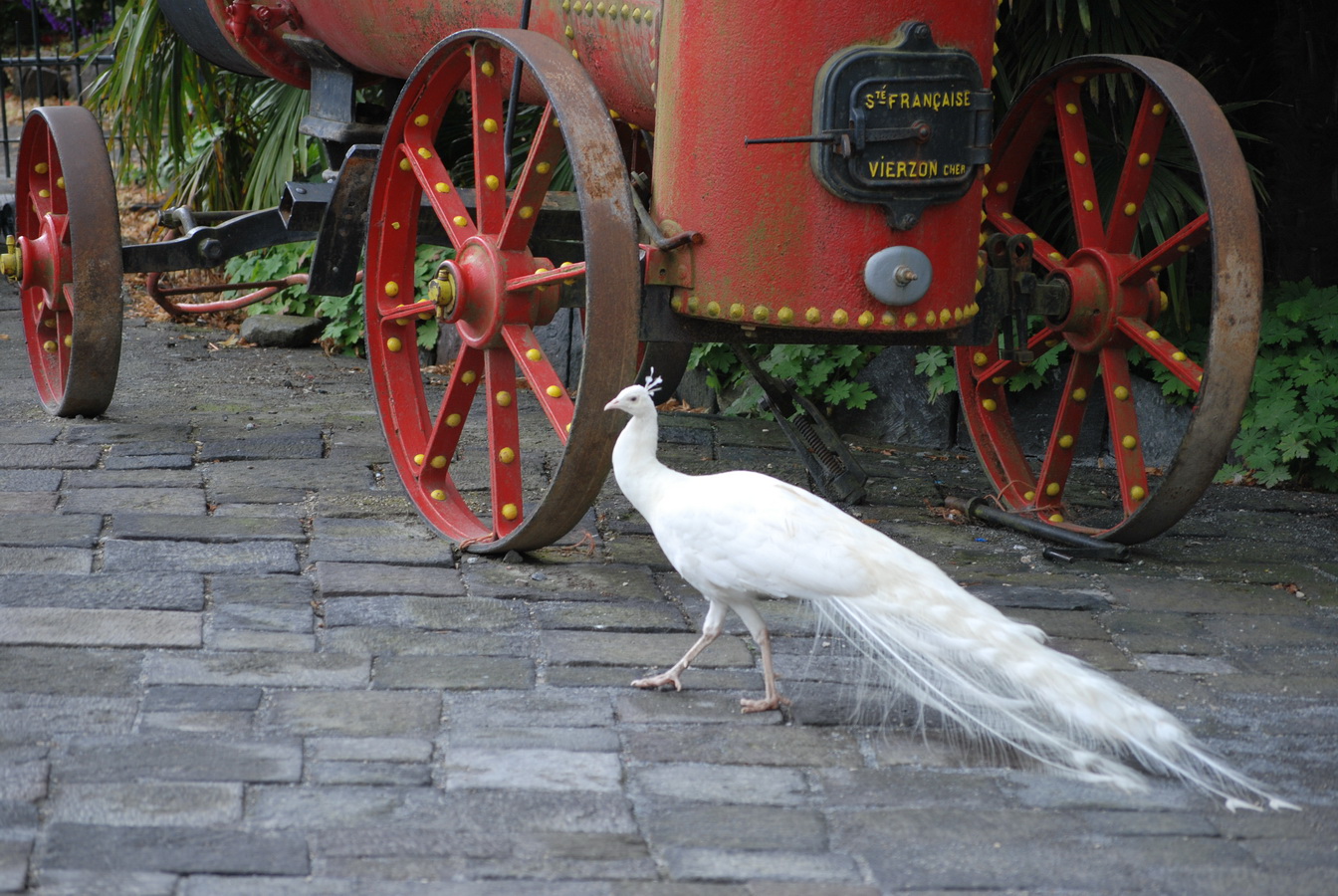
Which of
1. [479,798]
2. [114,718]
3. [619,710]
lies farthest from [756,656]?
[114,718]

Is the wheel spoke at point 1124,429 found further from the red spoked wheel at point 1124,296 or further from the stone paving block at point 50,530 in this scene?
the stone paving block at point 50,530

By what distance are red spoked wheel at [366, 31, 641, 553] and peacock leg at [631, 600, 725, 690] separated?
57 centimetres

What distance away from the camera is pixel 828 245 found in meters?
3.39

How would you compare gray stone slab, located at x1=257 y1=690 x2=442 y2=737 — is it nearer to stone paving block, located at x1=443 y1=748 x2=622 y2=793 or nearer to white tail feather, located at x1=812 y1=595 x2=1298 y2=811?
stone paving block, located at x1=443 y1=748 x2=622 y2=793

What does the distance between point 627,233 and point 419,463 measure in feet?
4.12

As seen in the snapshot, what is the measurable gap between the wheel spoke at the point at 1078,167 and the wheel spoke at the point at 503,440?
1.72 m

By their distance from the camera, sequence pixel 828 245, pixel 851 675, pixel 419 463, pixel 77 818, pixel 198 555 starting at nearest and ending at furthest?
1. pixel 77 818
2. pixel 851 675
3. pixel 828 245
4. pixel 198 555
5. pixel 419 463

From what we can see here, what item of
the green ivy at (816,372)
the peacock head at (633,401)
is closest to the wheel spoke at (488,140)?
the peacock head at (633,401)

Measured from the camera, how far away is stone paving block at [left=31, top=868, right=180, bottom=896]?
2.15 m

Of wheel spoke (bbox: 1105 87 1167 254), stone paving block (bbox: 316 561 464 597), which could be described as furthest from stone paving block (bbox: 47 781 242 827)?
wheel spoke (bbox: 1105 87 1167 254)

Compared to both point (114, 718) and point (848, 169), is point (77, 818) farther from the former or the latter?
point (848, 169)

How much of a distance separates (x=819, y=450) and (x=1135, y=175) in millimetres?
1232

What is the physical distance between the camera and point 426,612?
11.2ft

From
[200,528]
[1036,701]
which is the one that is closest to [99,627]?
[200,528]
